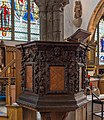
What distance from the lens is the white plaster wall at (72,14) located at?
8.24 metres

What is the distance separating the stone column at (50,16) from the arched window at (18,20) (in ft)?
12.0

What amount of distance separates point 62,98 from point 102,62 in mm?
8009

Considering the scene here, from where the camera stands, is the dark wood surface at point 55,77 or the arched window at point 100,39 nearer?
the dark wood surface at point 55,77

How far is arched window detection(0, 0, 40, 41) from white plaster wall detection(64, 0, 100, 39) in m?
0.99

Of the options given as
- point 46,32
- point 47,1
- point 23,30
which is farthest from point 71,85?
point 23,30

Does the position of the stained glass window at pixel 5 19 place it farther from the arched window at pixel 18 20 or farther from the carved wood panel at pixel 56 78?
the carved wood panel at pixel 56 78

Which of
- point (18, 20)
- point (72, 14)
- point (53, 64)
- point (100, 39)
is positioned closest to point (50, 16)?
point (53, 64)

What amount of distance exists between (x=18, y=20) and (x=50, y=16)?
4461 mm

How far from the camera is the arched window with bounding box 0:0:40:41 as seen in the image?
7914mm

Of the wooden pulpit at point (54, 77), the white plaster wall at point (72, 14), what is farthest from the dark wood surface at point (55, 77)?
the white plaster wall at point (72, 14)

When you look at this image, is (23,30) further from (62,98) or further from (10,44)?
(62,98)

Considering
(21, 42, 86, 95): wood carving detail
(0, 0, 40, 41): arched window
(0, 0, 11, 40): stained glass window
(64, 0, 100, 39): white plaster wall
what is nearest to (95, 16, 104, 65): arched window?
(64, 0, 100, 39): white plaster wall

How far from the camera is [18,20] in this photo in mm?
8273

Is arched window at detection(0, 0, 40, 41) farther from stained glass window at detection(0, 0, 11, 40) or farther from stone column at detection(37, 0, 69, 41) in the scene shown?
stone column at detection(37, 0, 69, 41)
